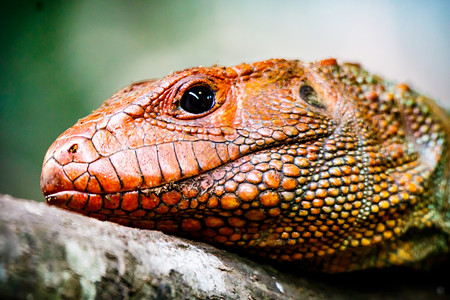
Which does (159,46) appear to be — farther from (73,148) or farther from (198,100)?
(73,148)

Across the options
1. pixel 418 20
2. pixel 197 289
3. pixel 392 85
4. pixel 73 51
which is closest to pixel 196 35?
pixel 73 51

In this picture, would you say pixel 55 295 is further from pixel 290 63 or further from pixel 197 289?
pixel 290 63

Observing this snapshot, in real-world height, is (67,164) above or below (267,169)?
above

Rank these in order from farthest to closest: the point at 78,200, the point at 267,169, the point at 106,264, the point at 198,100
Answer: the point at 198,100, the point at 267,169, the point at 78,200, the point at 106,264

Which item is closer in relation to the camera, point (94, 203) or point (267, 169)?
point (94, 203)

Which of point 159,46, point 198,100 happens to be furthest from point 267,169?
point 159,46

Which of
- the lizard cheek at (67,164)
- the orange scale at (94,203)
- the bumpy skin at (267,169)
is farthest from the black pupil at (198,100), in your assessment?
the orange scale at (94,203)

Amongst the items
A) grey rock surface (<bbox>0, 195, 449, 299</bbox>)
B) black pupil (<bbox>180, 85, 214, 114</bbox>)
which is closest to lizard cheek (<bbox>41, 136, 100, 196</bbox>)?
grey rock surface (<bbox>0, 195, 449, 299</bbox>)

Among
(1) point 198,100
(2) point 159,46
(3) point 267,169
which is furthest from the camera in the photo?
(2) point 159,46
